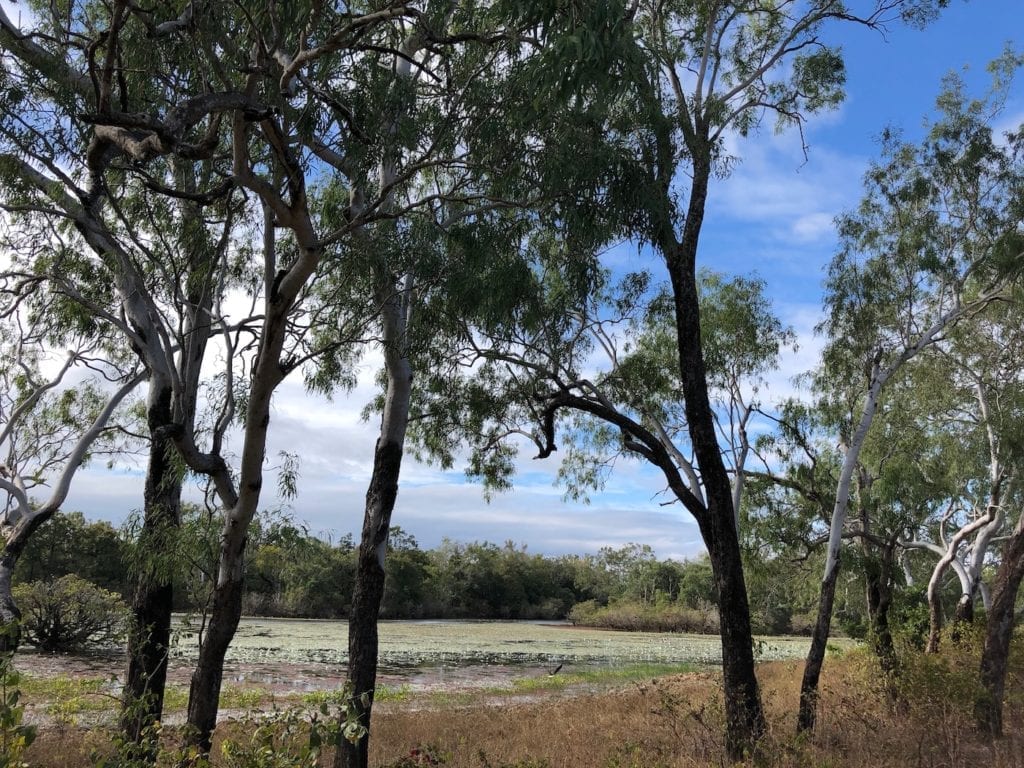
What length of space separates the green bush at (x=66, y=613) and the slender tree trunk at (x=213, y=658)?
43.8 feet

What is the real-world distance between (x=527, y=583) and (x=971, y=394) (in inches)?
1622

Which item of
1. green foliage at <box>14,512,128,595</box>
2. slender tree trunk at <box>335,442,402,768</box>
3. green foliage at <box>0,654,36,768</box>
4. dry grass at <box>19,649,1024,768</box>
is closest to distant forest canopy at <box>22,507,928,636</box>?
green foliage at <box>14,512,128,595</box>

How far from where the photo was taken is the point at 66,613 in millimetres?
17672

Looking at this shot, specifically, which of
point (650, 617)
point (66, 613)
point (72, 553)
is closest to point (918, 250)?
point (66, 613)

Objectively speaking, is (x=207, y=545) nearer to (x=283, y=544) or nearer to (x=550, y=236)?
(x=283, y=544)

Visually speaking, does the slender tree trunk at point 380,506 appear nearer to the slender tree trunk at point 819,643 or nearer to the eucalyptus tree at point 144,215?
the eucalyptus tree at point 144,215

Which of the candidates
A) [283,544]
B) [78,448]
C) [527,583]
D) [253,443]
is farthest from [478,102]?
[527,583]

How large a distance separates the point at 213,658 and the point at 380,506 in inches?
93.0

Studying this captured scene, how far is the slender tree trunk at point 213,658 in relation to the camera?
5.69 meters

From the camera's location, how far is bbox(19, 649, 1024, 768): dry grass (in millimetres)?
6348

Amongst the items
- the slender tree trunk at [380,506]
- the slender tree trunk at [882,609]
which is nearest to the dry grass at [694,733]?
the slender tree trunk at [882,609]

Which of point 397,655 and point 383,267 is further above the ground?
point 383,267

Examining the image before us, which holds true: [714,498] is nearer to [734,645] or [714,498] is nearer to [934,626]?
[734,645]

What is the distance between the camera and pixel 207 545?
6539 mm
